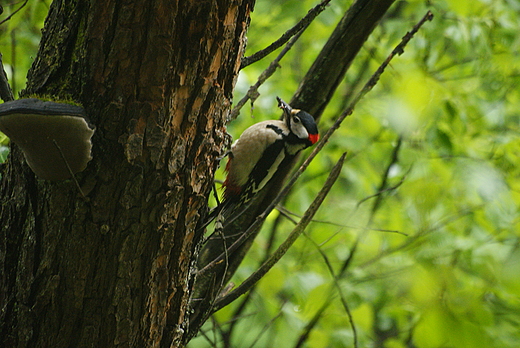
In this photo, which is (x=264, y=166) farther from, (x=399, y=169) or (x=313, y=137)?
(x=399, y=169)

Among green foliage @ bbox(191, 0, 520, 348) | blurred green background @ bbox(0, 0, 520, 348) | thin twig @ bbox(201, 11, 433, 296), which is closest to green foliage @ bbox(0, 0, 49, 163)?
blurred green background @ bbox(0, 0, 520, 348)

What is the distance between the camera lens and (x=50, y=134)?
787 millimetres

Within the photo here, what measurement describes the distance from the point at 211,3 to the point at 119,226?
1.62 ft

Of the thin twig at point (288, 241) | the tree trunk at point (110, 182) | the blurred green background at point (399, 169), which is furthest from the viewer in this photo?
the blurred green background at point (399, 169)

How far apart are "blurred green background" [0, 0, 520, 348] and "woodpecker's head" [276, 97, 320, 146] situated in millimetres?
366

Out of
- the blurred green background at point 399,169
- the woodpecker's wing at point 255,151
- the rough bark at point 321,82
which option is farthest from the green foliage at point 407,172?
the woodpecker's wing at point 255,151

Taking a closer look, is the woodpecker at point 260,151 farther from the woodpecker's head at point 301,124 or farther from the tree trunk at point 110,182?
the tree trunk at point 110,182

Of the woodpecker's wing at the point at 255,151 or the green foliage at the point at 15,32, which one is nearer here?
the green foliage at the point at 15,32

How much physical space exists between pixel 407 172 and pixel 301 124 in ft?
1.97

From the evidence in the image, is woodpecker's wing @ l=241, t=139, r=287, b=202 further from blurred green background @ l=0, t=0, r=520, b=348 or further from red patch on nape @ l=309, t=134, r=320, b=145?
blurred green background @ l=0, t=0, r=520, b=348

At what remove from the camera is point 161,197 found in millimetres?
911

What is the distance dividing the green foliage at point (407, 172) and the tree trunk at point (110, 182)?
93cm

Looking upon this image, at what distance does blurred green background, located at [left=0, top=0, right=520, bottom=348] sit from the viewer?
→ 6.38ft

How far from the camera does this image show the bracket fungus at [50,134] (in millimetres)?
747
